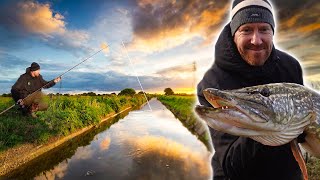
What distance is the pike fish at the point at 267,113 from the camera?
1.70 meters

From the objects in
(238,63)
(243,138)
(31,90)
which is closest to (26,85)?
(31,90)

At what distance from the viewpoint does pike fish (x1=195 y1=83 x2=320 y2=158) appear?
1702 mm

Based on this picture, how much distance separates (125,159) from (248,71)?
35.8 feet

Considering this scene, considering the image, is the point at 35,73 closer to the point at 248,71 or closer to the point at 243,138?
the point at 248,71

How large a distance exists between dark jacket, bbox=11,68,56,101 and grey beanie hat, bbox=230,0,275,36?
33.9 feet

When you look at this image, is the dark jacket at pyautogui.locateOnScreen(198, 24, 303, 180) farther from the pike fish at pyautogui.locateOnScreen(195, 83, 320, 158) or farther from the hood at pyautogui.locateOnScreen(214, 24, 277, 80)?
the pike fish at pyautogui.locateOnScreen(195, 83, 320, 158)

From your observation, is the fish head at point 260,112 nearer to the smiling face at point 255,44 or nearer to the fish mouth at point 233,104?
the fish mouth at point 233,104

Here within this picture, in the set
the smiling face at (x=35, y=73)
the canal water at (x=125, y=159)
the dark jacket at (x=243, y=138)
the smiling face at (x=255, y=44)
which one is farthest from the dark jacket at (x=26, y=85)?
the smiling face at (x=255, y=44)

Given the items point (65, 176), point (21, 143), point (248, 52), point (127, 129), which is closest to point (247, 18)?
point (248, 52)

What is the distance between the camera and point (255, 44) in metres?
2.26

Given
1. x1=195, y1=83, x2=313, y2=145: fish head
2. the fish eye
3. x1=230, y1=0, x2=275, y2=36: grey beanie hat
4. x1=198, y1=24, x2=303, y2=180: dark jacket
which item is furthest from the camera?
x1=230, y1=0, x2=275, y2=36: grey beanie hat

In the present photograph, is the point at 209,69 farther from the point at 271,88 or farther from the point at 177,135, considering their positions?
the point at 177,135

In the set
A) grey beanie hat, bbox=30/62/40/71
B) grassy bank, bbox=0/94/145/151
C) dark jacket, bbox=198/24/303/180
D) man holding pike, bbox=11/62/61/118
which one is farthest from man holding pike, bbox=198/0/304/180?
grey beanie hat, bbox=30/62/40/71

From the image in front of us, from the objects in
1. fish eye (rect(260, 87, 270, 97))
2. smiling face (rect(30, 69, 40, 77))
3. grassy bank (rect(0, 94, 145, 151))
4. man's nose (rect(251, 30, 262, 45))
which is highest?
smiling face (rect(30, 69, 40, 77))
